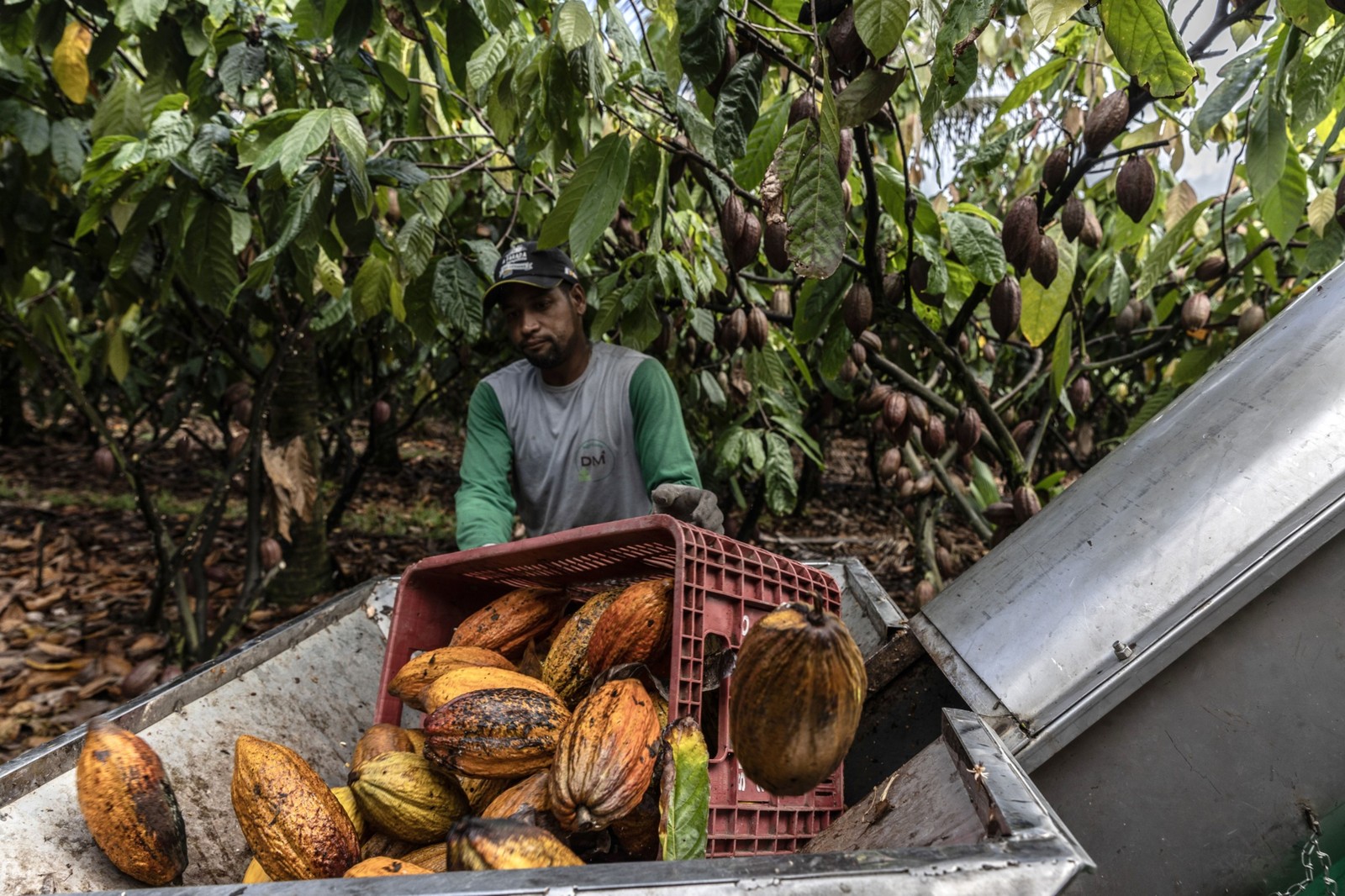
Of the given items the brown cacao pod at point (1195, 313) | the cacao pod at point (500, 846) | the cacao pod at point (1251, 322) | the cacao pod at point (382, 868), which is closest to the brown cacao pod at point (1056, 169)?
the brown cacao pod at point (1195, 313)

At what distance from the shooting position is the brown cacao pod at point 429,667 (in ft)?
4.39

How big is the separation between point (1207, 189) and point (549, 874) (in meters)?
4.14

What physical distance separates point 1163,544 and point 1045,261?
727 mm

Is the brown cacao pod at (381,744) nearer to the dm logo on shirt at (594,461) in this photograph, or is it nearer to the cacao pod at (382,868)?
the cacao pod at (382,868)

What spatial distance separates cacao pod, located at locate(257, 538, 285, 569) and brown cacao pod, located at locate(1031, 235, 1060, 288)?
98.1 inches

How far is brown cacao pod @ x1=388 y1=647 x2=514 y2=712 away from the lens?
4.39 ft

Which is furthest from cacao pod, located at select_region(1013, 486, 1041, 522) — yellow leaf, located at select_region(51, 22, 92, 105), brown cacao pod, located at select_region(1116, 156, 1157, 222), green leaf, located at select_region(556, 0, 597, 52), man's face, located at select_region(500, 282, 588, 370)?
yellow leaf, located at select_region(51, 22, 92, 105)

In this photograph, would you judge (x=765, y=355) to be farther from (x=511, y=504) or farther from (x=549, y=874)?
(x=549, y=874)

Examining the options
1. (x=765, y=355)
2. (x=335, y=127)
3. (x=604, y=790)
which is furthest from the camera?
(x=765, y=355)

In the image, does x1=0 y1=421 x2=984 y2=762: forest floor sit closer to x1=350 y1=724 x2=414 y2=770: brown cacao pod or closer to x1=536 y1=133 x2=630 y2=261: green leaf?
x1=536 y1=133 x2=630 y2=261: green leaf

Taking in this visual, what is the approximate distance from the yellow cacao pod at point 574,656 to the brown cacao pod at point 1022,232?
3.29 feet

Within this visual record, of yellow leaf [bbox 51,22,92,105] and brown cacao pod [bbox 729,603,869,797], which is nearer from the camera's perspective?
brown cacao pod [bbox 729,603,869,797]

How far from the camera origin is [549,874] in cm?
78

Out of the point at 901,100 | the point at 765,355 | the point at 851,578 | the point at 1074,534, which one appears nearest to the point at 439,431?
the point at 901,100
